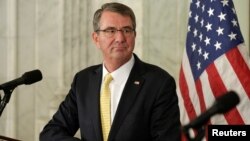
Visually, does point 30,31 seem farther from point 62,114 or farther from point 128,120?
point 128,120

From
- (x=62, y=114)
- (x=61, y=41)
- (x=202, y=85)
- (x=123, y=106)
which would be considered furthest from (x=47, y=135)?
(x=61, y=41)

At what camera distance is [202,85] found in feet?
10.9

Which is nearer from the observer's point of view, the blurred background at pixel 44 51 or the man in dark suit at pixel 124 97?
the man in dark suit at pixel 124 97

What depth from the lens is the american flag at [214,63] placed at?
318cm

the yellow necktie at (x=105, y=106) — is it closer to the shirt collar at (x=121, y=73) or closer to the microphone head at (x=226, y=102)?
the shirt collar at (x=121, y=73)

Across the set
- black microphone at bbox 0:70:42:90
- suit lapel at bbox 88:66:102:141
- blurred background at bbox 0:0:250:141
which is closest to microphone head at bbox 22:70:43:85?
black microphone at bbox 0:70:42:90

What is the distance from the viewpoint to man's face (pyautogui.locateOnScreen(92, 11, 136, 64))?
2.42 meters

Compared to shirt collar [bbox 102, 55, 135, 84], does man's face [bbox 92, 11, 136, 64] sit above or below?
above

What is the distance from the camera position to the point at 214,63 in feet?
10.7

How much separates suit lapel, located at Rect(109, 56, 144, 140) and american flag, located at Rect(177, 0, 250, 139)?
94 cm

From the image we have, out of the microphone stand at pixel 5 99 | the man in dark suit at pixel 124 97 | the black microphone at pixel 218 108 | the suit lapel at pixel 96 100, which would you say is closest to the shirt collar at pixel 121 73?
the man in dark suit at pixel 124 97

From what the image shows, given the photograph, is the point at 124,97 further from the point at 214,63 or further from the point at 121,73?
the point at 214,63

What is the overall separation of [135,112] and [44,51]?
236cm

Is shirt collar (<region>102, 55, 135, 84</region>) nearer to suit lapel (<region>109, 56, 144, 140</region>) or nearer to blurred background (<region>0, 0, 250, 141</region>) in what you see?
suit lapel (<region>109, 56, 144, 140</region>)
